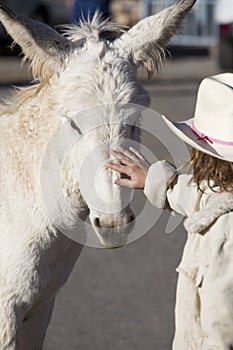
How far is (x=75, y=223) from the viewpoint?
4.20 metres

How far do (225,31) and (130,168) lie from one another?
1303 cm

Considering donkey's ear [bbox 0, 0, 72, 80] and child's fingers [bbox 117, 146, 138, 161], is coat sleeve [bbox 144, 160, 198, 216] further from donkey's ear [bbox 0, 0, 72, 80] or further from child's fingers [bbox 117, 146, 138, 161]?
donkey's ear [bbox 0, 0, 72, 80]

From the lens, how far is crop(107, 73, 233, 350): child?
3521 millimetres

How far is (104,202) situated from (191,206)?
339mm

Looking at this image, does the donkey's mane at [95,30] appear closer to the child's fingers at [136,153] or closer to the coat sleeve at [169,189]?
the child's fingers at [136,153]

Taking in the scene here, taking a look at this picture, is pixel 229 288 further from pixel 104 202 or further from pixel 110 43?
pixel 110 43

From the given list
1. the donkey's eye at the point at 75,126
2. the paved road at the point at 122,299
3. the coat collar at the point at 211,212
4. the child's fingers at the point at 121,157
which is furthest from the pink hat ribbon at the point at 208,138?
the paved road at the point at 122,299

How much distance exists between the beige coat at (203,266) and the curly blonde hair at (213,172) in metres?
0.04

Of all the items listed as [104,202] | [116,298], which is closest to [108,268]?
[116,298]

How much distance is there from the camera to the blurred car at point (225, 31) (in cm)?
1622

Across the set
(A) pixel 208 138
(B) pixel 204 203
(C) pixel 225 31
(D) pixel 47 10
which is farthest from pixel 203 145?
(D) pixel 47 10

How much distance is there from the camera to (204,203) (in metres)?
3.69

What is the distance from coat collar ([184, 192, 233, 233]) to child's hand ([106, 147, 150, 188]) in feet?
1.12

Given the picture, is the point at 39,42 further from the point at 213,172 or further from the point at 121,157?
the point at 213,172
